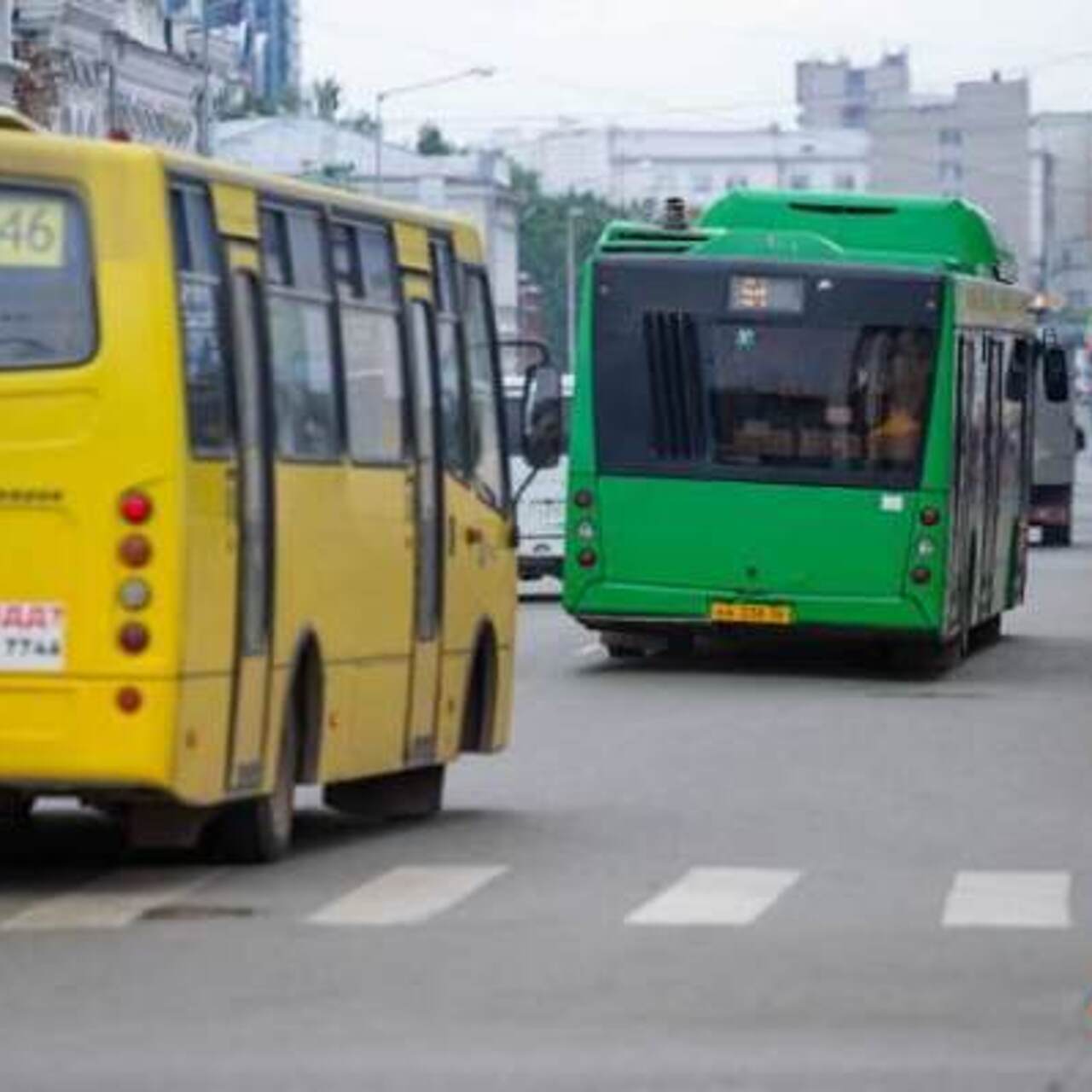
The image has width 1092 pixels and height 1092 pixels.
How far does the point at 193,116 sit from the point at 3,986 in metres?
100

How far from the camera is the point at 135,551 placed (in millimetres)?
16266

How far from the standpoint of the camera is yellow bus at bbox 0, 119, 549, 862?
16.3 meters

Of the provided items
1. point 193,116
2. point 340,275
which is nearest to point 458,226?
point 340,275

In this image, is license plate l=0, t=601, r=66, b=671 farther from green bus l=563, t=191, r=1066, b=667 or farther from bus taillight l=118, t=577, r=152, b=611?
green bus l=563, t=191, r=1066, b=667

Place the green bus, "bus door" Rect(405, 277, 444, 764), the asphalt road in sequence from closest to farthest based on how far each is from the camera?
the asphalt road < "bus door" Rect(405, 277, 444, 764) < the green bus

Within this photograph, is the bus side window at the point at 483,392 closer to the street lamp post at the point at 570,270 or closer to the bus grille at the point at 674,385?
the bus grille at the point at 674,385

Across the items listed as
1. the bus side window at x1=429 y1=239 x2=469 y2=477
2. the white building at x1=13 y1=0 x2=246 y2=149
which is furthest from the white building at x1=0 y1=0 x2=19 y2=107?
the bus side window at x1=429 y1=239 x2=469 y2=477

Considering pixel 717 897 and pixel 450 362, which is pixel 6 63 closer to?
pixel 450 362

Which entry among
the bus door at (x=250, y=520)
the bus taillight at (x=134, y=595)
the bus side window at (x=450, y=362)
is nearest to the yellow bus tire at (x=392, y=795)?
the bus side window at (x=450, y=362)

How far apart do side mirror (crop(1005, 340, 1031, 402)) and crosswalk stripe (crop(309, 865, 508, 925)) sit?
19837mm

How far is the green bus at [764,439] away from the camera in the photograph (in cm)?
3234

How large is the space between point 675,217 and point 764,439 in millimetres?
1866

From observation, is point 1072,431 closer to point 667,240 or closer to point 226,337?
point 667,240

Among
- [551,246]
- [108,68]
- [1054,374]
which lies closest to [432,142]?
[551,246]
